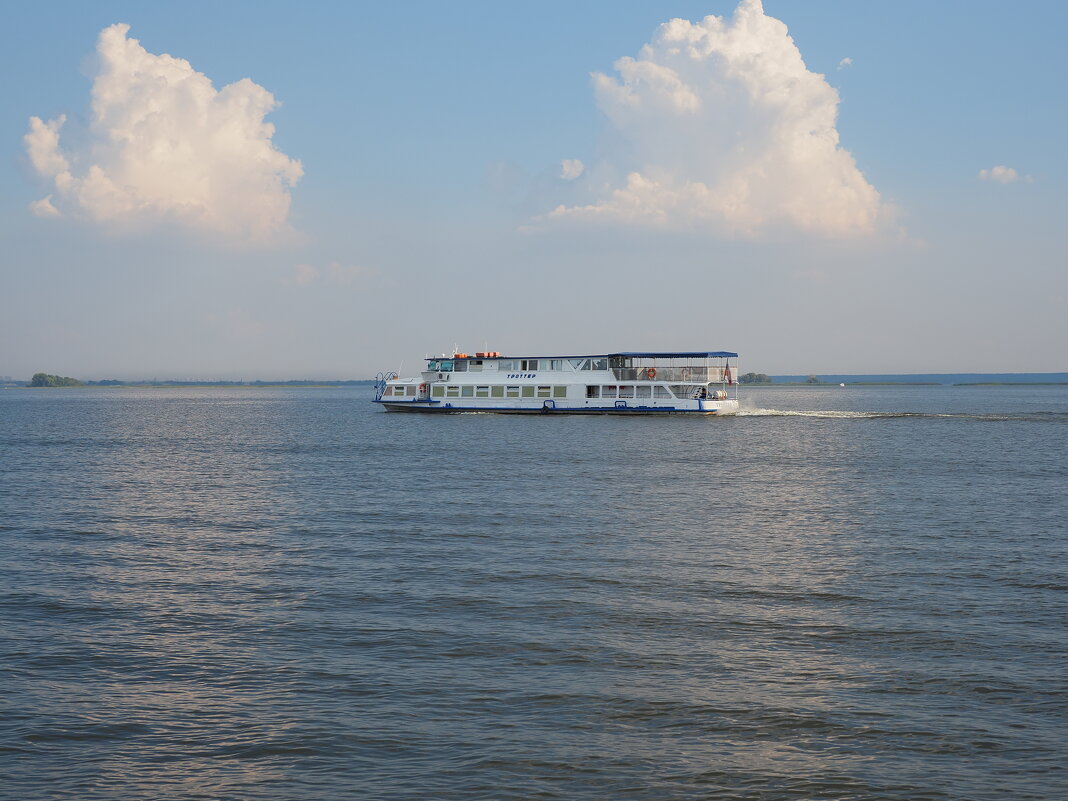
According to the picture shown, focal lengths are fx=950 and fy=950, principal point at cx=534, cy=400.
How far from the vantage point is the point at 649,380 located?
11088 centimetres

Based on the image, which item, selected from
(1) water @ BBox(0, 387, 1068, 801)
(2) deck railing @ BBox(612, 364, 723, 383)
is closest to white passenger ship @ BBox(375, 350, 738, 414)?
(2) deck railing @ BBox(612, 364, 723, 383)

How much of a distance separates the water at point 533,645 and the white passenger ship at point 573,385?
6680 centimetres

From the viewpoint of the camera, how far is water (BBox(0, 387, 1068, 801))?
1271 centimetres

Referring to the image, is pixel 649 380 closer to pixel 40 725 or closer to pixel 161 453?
pixel 161 453

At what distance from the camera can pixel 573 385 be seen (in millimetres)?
113375

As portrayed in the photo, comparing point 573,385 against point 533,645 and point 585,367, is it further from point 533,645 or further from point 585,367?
point 533,645

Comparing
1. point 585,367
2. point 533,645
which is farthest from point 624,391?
point 533,645

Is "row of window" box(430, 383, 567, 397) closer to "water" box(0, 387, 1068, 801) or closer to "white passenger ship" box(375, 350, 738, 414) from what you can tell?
"white passenger ship" box(375, 350, 738, 414)

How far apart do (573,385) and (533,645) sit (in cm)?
9539

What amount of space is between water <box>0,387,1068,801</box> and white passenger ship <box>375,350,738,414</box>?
6680cm

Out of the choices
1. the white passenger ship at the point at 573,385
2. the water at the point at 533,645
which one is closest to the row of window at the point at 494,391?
the white passenger ship at the point at 573,385

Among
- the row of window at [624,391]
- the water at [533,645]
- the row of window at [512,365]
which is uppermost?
the row of window at [512,365]

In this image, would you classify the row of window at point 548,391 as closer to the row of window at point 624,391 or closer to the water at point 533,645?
the row of window at point 624,391

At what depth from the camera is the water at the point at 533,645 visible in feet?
41.7
